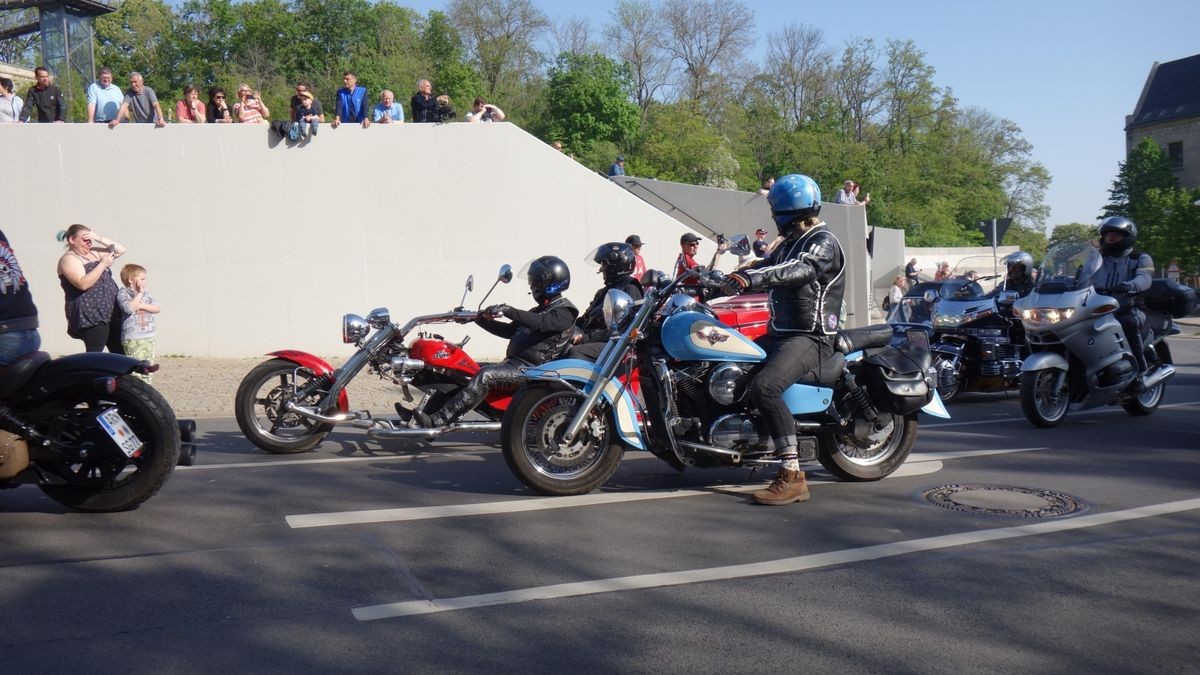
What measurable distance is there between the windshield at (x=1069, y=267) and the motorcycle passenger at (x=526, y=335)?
4.82m

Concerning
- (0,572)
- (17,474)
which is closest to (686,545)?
(0,572)

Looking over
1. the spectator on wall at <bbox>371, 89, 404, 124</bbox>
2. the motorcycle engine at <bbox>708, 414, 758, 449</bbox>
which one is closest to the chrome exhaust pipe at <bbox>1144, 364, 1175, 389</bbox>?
the motorcycle engine at <bbox>708, 414, 758, 449</bbox>

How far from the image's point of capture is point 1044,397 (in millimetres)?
9484

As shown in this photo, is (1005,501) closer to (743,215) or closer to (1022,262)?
(1022,262)

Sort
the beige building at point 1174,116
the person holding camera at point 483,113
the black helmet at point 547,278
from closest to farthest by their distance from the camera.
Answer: the black helmet at point 547,278 → the person holding camera at point 483,113 → the beige building at point 1174,116

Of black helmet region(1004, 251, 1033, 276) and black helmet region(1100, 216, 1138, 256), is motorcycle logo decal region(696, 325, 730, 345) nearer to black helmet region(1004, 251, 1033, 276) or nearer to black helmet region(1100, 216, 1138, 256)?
black helmet region(1100, 216, 1138, 256)

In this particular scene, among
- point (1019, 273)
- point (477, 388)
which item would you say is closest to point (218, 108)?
point (477, 388)

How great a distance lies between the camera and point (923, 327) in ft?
39.1

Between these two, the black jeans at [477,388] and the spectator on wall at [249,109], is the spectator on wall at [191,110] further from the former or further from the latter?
the black jeans at [477,388]

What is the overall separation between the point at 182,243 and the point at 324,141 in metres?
2.71

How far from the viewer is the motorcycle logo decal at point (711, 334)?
244 inches

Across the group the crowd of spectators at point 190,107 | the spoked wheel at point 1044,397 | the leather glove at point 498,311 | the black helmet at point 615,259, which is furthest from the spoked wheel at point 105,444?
the crowd of spectators at point 190,107

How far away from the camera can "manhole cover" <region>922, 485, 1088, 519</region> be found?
5961 mm

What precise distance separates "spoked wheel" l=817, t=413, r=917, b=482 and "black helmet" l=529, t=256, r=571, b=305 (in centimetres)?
251
